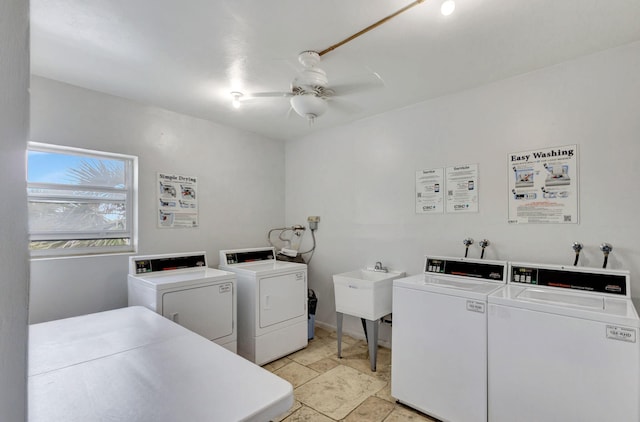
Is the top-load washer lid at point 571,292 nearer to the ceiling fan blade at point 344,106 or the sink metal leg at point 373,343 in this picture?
the sink metal leg at point 373,343

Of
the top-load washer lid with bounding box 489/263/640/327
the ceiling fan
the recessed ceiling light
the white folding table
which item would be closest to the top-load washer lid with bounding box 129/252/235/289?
the white folding table

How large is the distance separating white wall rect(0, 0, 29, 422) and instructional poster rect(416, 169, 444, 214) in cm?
286

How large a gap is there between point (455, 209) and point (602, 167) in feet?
3.27

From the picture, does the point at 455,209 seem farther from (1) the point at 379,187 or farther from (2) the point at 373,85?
(2) the point at 373,85

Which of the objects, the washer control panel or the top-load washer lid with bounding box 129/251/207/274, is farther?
the top-load washer lid with bounding box 129/251/207/274

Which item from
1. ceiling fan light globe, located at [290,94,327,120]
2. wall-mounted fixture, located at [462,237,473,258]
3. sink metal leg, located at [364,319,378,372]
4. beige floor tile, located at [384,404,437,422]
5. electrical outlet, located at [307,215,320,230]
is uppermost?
ceiling fan light globe, located at [290,94,327,120]

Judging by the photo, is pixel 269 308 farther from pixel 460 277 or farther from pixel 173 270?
pixel 460 277

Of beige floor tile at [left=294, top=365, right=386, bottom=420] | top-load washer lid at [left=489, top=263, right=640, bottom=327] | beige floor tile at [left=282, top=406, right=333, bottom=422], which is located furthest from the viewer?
beige floor tile at [left=294, top=365, right=386, bottom=420]

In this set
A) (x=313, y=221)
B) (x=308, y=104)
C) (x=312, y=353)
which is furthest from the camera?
(x=313, y=221)

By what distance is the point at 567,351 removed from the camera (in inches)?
63.8

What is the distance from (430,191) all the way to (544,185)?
875 mm

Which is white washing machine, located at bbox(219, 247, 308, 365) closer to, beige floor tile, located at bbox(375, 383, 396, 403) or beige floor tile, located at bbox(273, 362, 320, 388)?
beige floor tile, located at bbox(273, 362, 320, 388)

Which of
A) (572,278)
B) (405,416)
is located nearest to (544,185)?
(572,278)

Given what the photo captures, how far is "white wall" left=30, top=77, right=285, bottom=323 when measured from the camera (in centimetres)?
243
